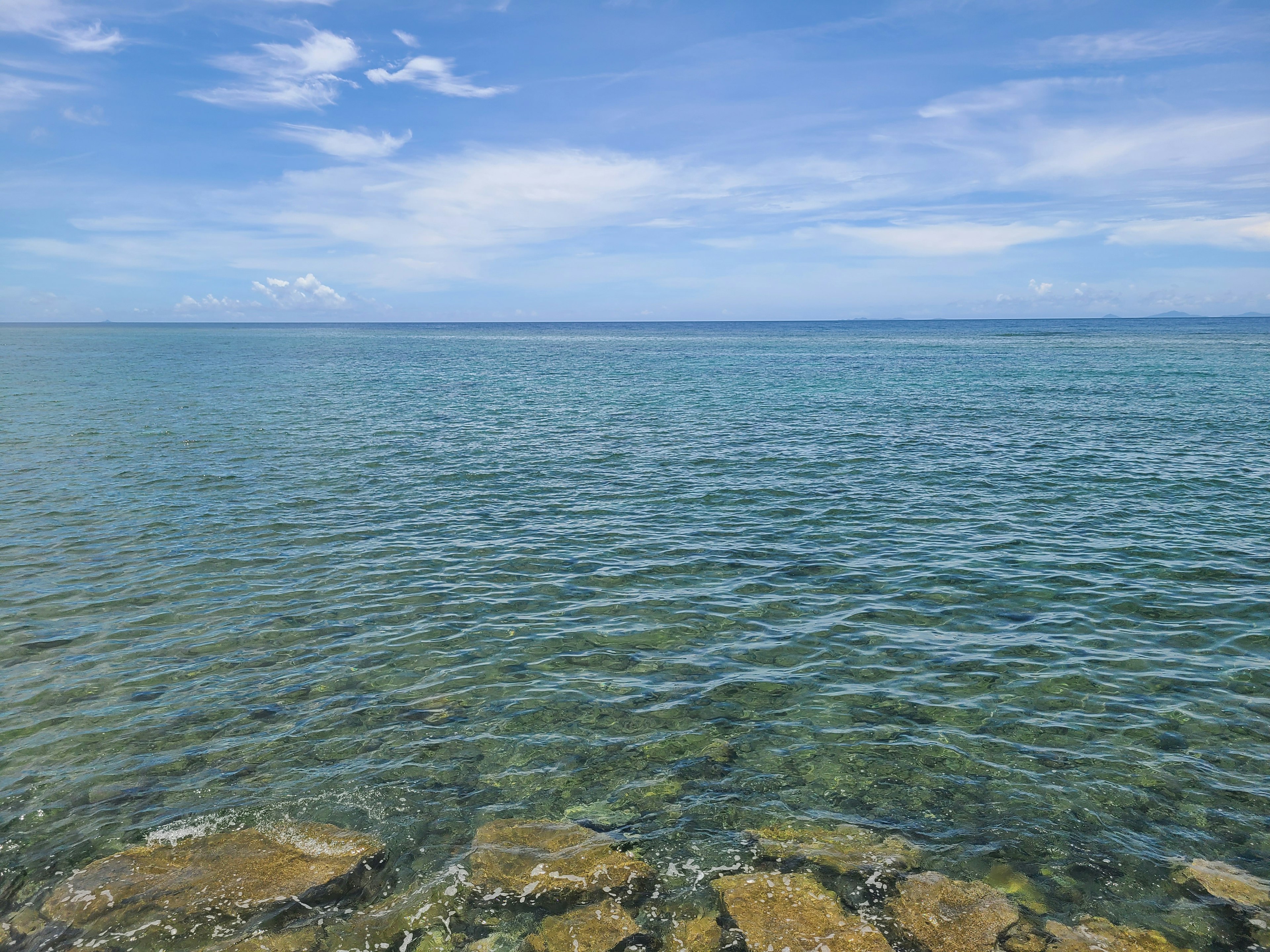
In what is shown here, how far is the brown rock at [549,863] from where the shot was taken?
29.6 feet

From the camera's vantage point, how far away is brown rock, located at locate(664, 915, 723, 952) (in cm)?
823

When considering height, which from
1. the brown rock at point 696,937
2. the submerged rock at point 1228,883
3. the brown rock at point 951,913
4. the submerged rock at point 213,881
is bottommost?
the brown rock at point 696,937

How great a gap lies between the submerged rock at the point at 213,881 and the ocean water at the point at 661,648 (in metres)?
0.50

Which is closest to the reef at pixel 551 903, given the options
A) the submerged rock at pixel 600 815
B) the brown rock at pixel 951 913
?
the brown rock at pixel 951 913

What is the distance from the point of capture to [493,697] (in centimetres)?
1362

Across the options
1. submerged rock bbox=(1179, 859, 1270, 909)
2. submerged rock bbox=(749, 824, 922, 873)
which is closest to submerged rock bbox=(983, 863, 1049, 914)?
submerged rock bbox=(749, 824, 922, 873)

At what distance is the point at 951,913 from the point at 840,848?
152 centimetres

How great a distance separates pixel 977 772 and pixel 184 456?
3404cm

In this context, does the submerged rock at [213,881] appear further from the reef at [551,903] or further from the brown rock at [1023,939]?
the brown rock at [1023,939]

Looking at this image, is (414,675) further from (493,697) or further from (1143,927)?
(1143,927)

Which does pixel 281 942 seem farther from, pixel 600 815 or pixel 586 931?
pixel 600 815

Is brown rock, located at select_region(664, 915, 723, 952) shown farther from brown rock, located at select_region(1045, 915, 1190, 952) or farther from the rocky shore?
brown rock, located at select_region(1045, 915, 1190, 952)

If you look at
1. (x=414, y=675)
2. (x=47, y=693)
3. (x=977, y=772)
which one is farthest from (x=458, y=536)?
(x=977, y=772)

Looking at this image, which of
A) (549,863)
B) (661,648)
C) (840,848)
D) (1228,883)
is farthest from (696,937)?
(661,648)
